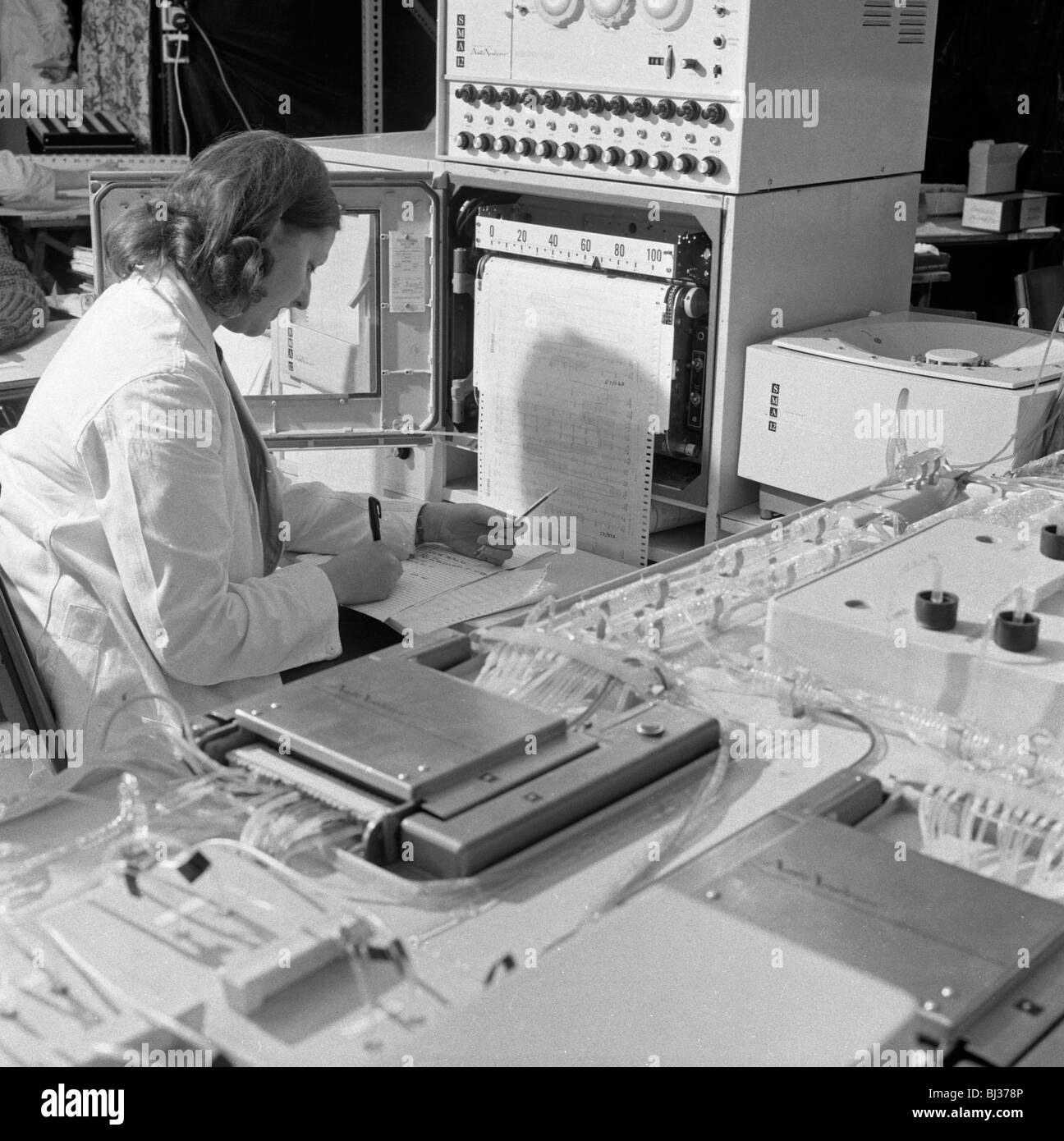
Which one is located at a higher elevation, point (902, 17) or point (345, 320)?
point (902, 17)

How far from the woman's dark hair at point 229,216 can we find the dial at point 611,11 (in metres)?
0.62

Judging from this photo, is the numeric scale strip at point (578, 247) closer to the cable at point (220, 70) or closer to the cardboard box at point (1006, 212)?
the cardboard box at point (1006, 212)

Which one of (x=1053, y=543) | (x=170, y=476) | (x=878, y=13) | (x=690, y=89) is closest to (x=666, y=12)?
(x=690, y=89)

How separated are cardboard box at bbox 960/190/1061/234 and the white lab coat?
3.59 metres

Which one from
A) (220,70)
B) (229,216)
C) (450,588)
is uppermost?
(220,70)

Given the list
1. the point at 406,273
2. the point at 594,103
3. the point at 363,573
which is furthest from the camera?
the point at 406,273

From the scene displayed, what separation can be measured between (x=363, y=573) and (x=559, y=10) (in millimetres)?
1006

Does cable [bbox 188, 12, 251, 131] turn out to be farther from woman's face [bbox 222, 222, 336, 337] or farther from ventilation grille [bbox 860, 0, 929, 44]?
woman's face [bbox 222, 222, 336, 337]

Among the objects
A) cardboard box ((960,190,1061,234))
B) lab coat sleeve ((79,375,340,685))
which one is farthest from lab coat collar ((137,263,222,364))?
cardboard box ((960,190,1061,234))

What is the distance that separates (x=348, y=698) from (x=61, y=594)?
87 cm

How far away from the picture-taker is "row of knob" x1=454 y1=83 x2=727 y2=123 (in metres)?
2.20

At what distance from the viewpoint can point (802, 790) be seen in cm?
106

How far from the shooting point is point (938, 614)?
1179 mm

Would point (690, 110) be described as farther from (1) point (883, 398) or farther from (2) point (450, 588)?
(2) point (450, 588)
